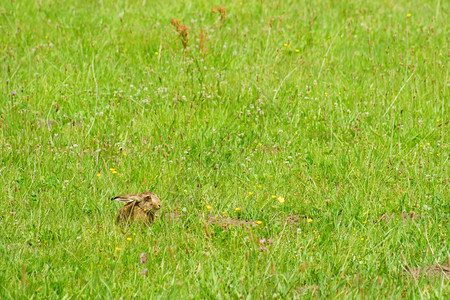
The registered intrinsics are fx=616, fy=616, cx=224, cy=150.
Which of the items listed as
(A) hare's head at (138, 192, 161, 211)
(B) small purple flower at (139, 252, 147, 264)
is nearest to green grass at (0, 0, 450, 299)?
(B) small purple flower at (139, 252, 147, 264)

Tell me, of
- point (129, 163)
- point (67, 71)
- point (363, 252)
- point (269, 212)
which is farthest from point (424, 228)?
point (67, 71)

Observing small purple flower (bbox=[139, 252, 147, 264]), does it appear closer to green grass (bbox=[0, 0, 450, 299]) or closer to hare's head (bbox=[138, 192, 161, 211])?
green grass (bbox=[0, 0, 450, 299])

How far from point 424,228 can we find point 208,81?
3459 mm

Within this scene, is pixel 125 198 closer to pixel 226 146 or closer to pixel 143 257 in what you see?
pixel 143 257

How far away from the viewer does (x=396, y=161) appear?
5.79m

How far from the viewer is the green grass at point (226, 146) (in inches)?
157

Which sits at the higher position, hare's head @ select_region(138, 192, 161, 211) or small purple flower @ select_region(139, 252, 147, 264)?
hare's head @ select_region(138, 192, 161, 211)

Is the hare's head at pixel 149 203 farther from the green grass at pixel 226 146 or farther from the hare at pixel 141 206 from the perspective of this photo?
the green grass at pixel 226 146

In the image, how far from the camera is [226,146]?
6.08 meters

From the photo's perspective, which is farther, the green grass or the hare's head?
the hare's head

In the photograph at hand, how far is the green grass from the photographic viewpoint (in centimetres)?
399

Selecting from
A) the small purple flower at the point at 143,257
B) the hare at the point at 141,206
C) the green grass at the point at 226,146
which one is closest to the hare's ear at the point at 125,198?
the hare at the point at 141,206

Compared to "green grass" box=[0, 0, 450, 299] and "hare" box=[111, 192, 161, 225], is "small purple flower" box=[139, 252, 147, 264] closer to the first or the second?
"green grass" box=[0, 0, 450, 299]

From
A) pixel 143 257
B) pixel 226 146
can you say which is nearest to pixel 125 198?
pixel 143 257
